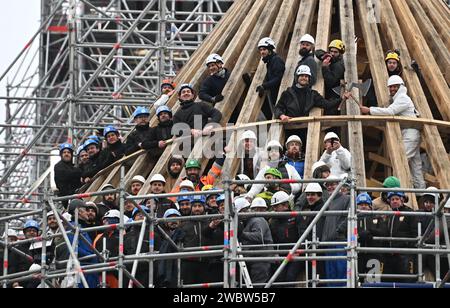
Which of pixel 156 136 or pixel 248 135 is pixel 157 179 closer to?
pixel 248 135

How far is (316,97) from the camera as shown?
52.2 metres

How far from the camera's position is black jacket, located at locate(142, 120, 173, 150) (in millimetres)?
53481

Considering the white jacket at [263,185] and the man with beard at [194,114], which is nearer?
the white jacket at [263,185]

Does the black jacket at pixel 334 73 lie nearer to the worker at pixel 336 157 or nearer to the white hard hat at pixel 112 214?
the worker at pixel 336 157

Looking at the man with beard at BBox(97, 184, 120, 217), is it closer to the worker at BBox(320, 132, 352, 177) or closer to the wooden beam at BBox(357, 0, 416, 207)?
the worker at BBox(320, 132, 352, 177)

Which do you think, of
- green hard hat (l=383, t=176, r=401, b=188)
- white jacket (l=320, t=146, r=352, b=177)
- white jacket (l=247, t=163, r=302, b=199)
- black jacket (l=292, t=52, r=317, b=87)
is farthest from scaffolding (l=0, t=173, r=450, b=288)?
black jacket (l=292, t=52, r=317, b=87)

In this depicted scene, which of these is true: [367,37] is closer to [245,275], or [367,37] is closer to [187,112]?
[187,112]

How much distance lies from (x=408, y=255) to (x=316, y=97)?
6.49 meters

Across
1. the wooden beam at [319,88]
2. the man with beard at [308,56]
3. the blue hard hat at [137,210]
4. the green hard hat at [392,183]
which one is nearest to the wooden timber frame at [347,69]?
the wooden beam at [319,88]

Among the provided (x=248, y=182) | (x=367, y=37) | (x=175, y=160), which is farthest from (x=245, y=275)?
(x=367, y=37)

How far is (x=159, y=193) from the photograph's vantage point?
1966 inches

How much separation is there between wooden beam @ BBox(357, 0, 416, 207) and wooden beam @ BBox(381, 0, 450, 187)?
13.4 inches

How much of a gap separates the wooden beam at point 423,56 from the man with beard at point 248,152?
4673 mm

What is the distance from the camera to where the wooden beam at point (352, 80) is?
51.1m
